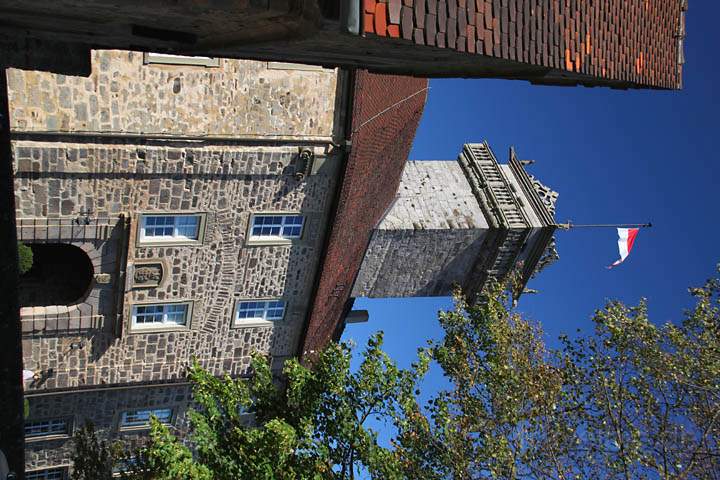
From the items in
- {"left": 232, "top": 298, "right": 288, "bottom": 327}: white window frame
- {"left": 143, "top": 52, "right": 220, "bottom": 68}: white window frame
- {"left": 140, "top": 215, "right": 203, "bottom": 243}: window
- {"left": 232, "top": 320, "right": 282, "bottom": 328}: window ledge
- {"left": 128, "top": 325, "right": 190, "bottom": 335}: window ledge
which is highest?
{"left": 143, "top": 52, "right": 220, "bottom": 68}: white window frame

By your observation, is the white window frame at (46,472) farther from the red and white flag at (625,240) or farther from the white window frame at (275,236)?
the red and white flag at (625,240)

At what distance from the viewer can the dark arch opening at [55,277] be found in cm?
1958

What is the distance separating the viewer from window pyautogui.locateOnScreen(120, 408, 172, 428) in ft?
71.9

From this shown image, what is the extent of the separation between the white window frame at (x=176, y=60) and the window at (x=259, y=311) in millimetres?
6994

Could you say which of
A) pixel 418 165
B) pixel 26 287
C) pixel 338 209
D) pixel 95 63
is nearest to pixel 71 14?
pixel 95 63

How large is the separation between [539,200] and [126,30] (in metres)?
19.5

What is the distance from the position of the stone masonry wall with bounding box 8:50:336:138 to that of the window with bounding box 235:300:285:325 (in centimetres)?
534

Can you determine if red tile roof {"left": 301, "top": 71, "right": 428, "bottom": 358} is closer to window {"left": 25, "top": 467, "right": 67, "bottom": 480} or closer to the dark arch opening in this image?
the dark arch opening

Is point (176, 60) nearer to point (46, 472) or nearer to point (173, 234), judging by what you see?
point (173, 234)

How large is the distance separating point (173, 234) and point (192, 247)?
0.62 meters

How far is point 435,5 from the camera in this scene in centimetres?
658

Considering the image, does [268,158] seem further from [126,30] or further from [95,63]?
[126,30]

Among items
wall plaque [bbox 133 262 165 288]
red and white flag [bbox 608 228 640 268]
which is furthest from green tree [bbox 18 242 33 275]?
red and white flag [bbox 608 228 640 268]

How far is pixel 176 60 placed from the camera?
53.4 feet
